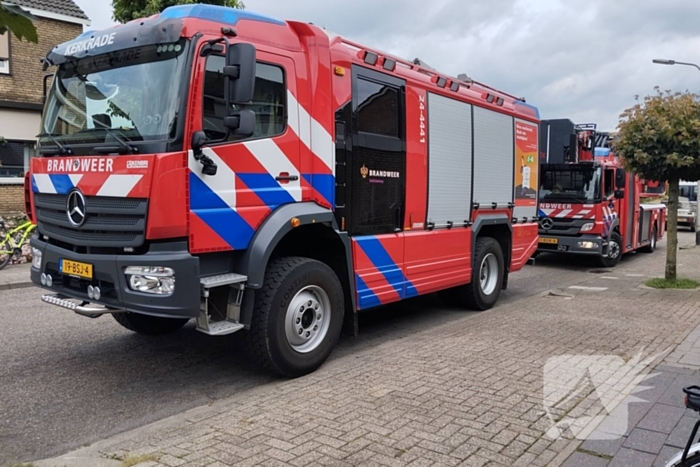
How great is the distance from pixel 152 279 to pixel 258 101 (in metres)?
1.70

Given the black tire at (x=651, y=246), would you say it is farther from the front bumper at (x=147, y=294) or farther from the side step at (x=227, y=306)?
the front bumper at (x=147, y=294)

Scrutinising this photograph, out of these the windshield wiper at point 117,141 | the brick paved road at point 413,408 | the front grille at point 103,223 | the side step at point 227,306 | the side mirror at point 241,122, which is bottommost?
the brick paved road at point 413,408

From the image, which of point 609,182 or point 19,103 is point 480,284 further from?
point 19,103

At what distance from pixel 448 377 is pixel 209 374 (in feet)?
6.91

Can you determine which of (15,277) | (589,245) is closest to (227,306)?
(15,277)

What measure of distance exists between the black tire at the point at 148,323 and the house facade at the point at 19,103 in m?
12.0

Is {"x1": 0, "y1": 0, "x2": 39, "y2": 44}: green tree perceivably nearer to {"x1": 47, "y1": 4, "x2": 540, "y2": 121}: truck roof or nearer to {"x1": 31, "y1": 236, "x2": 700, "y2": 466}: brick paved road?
{"x1": 47, "y1": 4, "x2": 540, "y2": 121}: truck roof

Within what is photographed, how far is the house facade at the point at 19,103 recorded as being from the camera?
53.9 feet

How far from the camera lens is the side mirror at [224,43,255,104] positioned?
14.6 ft

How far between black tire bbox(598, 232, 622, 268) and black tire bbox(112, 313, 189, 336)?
10.2 m

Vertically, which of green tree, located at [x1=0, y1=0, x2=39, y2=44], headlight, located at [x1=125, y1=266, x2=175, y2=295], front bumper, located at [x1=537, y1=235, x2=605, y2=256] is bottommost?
front bumper, located at [x1=537, y1=235, x2=605, y2=256]

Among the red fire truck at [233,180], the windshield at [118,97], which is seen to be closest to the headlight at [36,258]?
the red fire truck at [233,180]

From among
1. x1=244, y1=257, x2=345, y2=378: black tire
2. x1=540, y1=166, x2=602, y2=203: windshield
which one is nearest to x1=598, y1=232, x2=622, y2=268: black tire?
x1=540, y1=166, x2=602, y2=203: windshield

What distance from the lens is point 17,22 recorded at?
232 centimetres
